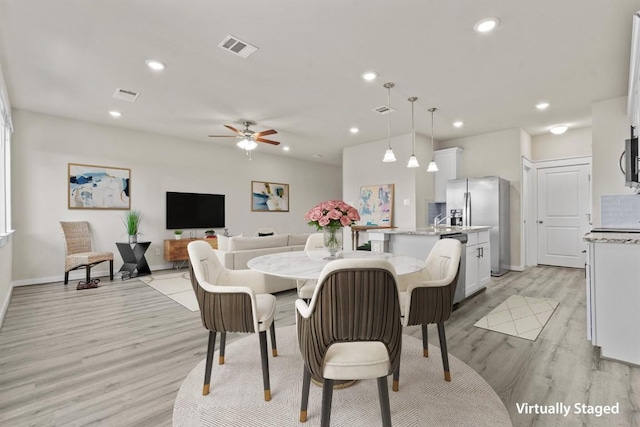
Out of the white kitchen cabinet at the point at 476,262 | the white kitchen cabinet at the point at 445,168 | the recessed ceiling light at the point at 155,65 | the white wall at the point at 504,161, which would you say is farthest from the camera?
the white kitchen cabinet at the point at 445,168

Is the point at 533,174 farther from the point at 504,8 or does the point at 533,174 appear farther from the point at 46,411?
the point at 46,411

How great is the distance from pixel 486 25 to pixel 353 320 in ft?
8.80

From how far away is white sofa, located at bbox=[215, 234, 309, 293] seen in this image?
13.1 ft

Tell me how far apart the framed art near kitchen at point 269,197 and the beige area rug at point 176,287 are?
8.45 ft

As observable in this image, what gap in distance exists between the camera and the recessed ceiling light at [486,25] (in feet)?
8.12

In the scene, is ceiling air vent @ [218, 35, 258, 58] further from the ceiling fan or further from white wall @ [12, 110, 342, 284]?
white wall @ [12, 110, 342, 284]

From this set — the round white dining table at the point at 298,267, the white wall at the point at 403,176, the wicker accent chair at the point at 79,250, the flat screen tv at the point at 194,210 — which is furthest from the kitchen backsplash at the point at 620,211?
the wicker accent chair at the point at 79,250

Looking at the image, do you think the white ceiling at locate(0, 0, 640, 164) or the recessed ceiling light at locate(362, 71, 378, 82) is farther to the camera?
the recessed ceiling light at locate(362, 71, 378, 82)

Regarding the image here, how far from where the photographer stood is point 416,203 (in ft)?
19.5

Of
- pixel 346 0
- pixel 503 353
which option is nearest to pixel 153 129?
pixel 346 0

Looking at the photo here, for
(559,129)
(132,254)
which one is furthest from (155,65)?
(559,129)

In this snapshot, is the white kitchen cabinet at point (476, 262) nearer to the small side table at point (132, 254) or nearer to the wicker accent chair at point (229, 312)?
the wicker accent chair at point (229, 312)

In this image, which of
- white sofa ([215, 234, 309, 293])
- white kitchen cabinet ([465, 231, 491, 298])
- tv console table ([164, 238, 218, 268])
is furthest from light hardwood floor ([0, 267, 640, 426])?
tv console table ([164, 238, 218, 268])

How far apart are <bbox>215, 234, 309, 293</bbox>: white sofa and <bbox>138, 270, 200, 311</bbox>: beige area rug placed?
2.02 feet
